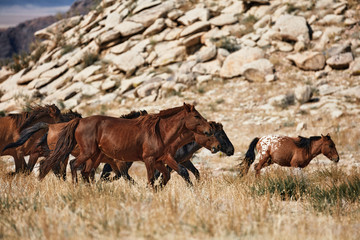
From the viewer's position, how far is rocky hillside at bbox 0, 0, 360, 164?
19.4 m

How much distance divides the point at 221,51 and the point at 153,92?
5329 millimetres

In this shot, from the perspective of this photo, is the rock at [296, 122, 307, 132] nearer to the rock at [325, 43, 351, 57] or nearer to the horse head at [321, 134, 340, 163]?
the horse head at [321, 134, 340, 163]

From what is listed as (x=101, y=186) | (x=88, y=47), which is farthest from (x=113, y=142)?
(x=88, y=47)

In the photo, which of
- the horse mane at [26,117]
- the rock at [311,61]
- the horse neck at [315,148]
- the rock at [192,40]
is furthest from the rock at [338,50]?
the horse mane at [26,117]

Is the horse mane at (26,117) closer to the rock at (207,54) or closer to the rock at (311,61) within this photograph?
the rock at (311,61)

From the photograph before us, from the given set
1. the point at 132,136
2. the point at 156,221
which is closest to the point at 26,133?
the point at 132,136

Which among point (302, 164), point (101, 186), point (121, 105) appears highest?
point (101, 186)

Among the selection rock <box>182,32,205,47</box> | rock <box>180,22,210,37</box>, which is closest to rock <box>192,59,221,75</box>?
rock <box>182,32,205,47</box>

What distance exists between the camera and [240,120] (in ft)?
63.1

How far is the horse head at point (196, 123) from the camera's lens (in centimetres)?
677

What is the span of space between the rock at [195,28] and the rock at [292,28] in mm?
5369

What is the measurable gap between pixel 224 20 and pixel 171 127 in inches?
948

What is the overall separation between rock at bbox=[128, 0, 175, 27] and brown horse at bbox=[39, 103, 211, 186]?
85.8ft

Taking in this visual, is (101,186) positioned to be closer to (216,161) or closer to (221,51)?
(216,161)
